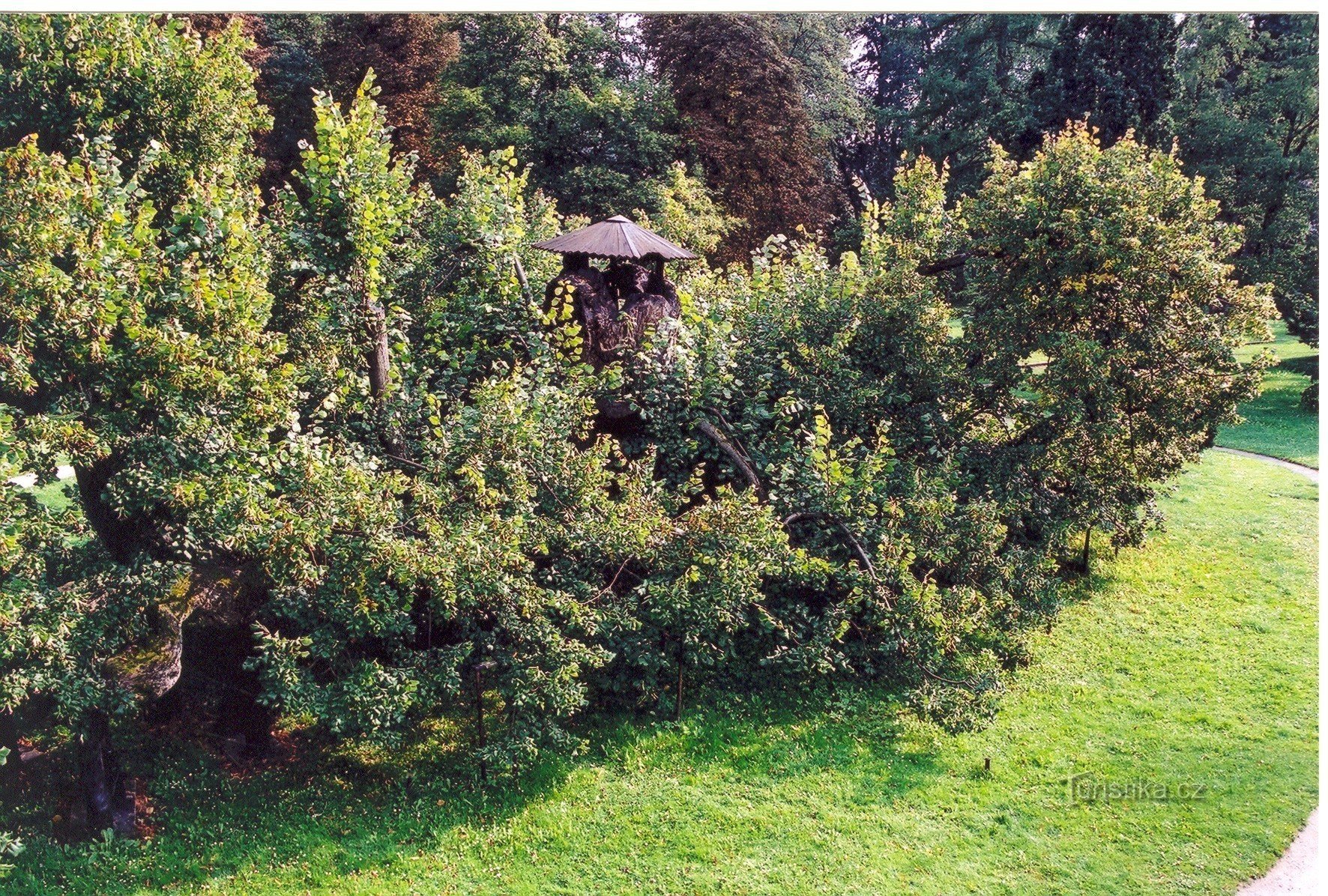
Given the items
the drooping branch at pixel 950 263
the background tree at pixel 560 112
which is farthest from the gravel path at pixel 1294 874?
the background tree at pixel 560 112

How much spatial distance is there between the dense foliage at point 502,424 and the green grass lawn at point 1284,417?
870 centimetres

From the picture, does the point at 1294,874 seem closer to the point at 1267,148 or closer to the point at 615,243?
the point at 615,243

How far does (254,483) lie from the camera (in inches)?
251

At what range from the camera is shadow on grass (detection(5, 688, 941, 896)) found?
251 inches

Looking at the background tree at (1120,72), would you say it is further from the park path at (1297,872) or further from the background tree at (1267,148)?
the park path at (1297,872)

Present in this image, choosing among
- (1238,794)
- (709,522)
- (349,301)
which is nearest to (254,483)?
(349,301)

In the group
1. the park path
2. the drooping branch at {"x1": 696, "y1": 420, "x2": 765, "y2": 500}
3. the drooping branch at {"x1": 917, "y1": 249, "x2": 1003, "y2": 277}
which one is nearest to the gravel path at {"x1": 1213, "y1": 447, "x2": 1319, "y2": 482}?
Result: the drooping branch at {"x1": 917, "y1": 249, "x2": 1003, "y2": 277}

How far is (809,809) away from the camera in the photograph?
7.10 m

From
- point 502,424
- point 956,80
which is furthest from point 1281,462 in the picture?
point 502,424

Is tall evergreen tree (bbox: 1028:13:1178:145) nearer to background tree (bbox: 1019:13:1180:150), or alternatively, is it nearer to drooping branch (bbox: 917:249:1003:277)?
background tree (bbox: 1019:13:1180:150)

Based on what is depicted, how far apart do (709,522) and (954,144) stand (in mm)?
22897

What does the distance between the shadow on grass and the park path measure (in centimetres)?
232

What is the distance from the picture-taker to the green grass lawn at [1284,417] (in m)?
17.2

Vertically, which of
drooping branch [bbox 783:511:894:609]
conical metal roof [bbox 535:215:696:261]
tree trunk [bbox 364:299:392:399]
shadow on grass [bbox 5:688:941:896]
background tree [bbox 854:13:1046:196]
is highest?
background tree [bbox 854:13:1046:196]
